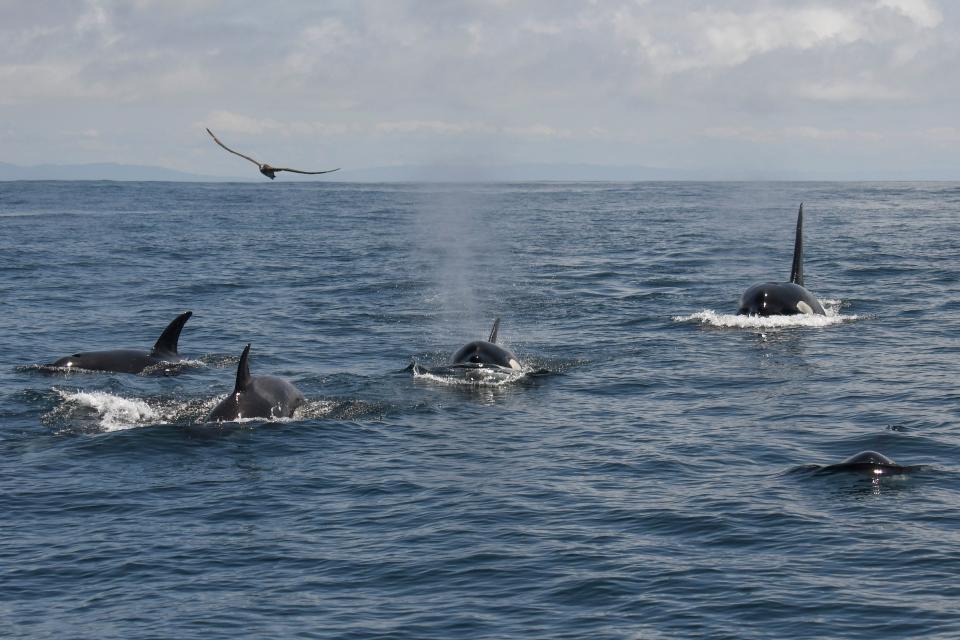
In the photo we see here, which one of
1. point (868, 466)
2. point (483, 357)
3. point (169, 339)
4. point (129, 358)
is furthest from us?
point (169, 339)

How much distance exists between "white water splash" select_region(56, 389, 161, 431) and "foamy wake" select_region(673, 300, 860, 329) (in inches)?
774

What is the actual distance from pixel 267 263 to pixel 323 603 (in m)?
48.8

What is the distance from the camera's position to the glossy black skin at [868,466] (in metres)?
20.7

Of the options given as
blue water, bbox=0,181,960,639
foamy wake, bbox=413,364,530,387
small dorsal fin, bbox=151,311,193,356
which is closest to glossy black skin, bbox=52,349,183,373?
small dorsal fin, bbox=151,311,193,356

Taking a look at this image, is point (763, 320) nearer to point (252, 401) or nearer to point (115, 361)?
point (252, 401)

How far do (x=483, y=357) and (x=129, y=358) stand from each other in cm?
910

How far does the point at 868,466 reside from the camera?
68.0ft

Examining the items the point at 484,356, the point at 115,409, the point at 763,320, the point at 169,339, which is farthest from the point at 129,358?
the point at 763,320

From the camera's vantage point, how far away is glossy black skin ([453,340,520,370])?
97.8 feet

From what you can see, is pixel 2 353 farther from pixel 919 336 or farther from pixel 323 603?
pixel 919 336

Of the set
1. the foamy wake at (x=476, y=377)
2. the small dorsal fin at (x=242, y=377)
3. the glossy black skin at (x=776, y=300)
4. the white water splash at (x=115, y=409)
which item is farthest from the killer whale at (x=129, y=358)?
the glossy black skin at (x=776, y=300)

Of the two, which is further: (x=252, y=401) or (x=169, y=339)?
(x=169, y=339)

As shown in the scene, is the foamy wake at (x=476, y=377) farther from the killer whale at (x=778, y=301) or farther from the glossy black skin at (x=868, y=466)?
the killer whale at (x=778, y=301)

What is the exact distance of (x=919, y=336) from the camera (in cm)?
3675
